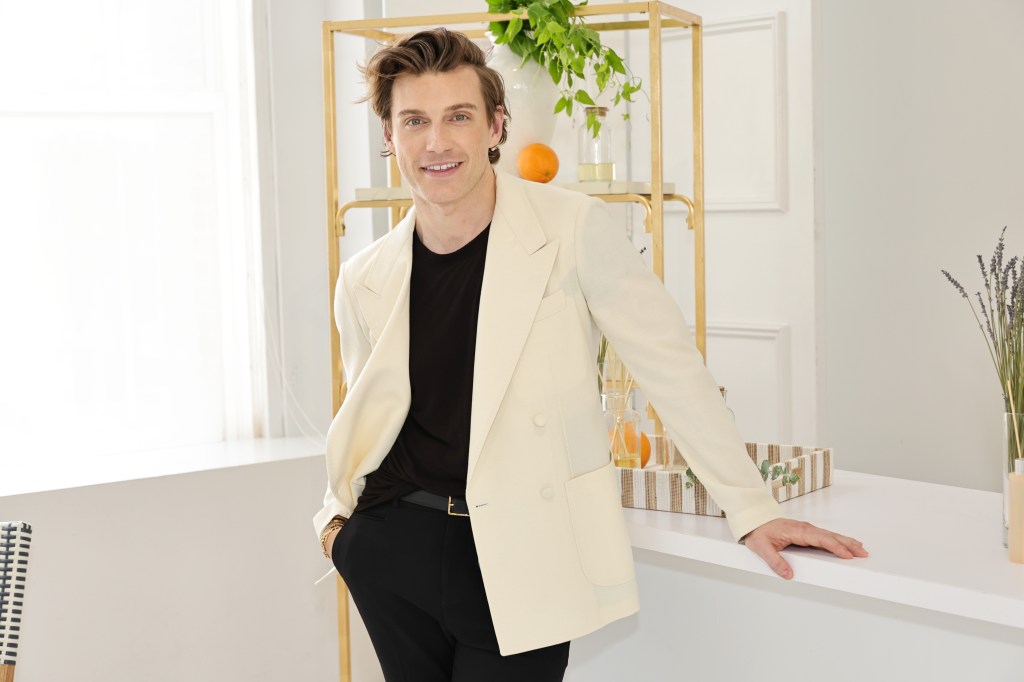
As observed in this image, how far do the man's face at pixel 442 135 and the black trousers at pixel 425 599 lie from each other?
48cm

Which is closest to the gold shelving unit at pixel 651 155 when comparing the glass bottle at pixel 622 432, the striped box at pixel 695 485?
the glass bottle at pixel 622 432

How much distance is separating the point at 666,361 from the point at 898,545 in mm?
451

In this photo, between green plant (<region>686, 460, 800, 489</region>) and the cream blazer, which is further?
green plant (<region>686, 460, 800, 489</region>)

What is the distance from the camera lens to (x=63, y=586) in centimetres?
263

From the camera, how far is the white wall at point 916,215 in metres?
3.47

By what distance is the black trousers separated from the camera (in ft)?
5.13

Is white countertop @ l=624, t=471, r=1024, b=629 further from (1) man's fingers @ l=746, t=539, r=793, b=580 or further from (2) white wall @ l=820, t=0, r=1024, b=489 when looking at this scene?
(2) white wall @ l=820, t=0, r=1024, b=489

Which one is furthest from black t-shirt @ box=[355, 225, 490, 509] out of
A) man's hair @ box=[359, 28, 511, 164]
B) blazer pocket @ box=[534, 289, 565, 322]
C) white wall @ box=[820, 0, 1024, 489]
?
white wall @ box=[820, 0, 1024, 489]

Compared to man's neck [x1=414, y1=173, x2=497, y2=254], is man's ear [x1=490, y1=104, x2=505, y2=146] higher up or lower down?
higher up

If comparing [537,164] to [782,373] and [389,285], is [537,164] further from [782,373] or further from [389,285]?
[782,373]

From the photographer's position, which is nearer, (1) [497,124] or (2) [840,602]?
(1) [497,124]

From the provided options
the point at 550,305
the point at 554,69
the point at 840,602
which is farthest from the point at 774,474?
the point at 554,69

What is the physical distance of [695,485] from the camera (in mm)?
1862

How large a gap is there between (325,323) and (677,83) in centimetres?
131
